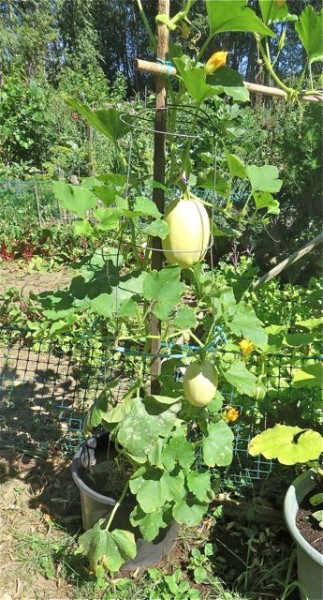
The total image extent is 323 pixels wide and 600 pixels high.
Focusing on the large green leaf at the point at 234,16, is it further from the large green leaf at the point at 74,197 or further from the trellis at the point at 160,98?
the large green leaf at the point at 74,197

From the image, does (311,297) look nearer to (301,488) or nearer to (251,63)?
(301,488)

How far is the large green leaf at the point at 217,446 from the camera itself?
4.90 ft

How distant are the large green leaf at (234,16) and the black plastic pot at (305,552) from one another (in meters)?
1.33

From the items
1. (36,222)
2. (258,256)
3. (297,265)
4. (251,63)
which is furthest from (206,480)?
(251,63)

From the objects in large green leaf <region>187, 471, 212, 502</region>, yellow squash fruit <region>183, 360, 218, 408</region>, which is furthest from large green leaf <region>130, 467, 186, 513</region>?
yellow squash fruit <region>183, 360, 218, 408</region>

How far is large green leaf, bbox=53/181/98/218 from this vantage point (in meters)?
1.37

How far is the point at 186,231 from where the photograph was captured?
1.27 metres

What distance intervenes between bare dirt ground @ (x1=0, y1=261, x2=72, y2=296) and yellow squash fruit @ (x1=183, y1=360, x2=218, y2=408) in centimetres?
302

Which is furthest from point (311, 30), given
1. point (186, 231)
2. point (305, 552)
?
point (305, 552)

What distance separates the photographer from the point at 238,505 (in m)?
1.98

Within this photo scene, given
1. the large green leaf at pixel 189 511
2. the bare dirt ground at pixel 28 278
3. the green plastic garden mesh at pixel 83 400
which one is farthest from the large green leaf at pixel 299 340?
the bare dirt ground at pixel 28 278

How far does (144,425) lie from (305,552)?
1.93ft

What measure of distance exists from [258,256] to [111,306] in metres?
2.95

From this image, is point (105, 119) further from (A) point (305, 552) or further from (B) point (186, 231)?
(A) point (305, 552)
